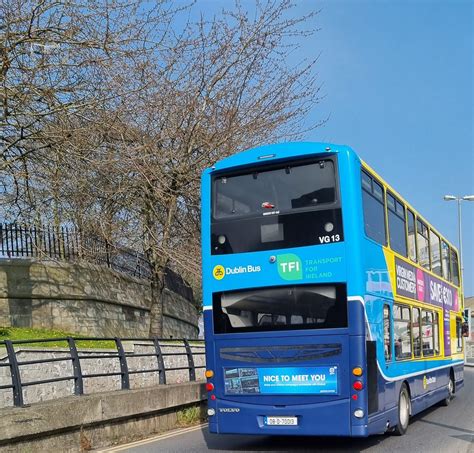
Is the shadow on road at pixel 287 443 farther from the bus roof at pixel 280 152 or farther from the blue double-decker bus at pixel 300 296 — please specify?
the bus roof at pixel 280 152

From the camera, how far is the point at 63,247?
20750 millimetres

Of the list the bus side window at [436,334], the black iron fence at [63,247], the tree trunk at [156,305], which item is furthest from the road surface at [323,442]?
the tree trunk at [156,305]

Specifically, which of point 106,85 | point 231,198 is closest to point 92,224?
point 106,85

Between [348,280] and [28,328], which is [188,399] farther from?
[28,328]

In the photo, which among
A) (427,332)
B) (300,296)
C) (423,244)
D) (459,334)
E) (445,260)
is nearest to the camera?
(300,296)

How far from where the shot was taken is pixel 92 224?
59.1 feet

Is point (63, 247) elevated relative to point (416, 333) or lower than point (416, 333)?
elevated

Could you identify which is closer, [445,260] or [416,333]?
[416,333]

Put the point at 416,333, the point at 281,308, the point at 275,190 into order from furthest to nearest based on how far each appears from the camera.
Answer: the point at 416,333 < the point at 275,190 < the point at 281,308

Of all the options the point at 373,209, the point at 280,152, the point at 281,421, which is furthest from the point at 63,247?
the point at 281,421

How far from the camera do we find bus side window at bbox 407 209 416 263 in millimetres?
12023

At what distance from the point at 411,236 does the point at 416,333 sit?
187 centimetres

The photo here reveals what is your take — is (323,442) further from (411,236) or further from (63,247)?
(63,247)

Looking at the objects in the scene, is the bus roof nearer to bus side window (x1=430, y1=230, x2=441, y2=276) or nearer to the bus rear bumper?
the bus rear bumper
